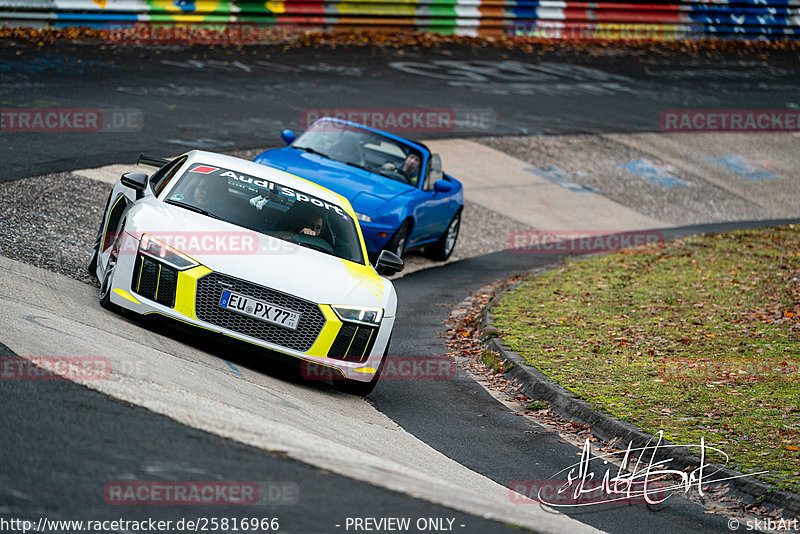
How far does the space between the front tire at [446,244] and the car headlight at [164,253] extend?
23.6 ft

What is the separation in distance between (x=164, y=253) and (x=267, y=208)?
1.31 m

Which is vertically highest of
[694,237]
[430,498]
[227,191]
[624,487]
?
[227,191]

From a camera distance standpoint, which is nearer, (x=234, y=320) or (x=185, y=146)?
(x=234, y=320)

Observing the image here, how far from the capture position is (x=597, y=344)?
10.8 meters

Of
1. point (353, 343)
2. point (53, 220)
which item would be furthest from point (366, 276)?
point (53, 220)

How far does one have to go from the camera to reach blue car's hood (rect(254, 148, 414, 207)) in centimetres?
1233

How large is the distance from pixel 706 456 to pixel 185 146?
10.9 meters

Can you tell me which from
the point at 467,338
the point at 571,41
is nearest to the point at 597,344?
the point at 467,338

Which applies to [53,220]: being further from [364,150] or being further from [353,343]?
[353,343]

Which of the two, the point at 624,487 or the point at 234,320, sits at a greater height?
the point at 234,320

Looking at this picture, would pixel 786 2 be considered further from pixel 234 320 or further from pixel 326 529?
pixel 326 529

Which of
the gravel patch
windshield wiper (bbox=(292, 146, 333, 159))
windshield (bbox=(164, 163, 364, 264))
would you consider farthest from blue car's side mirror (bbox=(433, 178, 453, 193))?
windshield (bbox=(164, 163, 364, 264))

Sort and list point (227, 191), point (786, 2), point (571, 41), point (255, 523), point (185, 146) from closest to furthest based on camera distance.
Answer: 1. point (255, 523)
2. point (227, 191)
3. point (185, 146)
4. point (571, 41)
5. point (786, 2)

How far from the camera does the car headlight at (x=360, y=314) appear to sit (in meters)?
7.77
